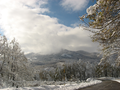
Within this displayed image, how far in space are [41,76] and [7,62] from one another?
53.3 metres

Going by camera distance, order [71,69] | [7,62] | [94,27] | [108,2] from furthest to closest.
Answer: [71,69] → [7,62] → [94,27] → [108,2]

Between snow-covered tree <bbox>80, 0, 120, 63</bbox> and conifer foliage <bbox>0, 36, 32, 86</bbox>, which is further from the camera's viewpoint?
conifer foliage <bbox>0, 36, 32, 86</bbox>

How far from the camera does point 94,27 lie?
5.59 meters

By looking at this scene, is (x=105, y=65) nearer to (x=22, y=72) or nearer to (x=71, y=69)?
(x=22, y=72)

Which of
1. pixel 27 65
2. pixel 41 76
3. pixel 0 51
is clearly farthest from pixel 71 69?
pixel 0 51

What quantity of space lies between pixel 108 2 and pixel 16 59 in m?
18.1

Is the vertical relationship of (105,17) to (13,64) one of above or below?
above

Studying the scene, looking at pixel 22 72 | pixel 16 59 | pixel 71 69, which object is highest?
pixel 16 59

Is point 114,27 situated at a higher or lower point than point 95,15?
lower

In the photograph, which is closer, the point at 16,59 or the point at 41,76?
the point at 16,59

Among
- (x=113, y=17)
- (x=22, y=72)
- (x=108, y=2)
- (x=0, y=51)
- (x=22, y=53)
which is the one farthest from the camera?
(x=22, y=53)

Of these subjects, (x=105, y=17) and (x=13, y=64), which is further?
(x=13, y=64)

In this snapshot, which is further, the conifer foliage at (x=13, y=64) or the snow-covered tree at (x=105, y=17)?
the conifer foliage at (x=13, y=64)

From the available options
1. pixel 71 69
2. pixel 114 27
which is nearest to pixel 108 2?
pixel 114 27
